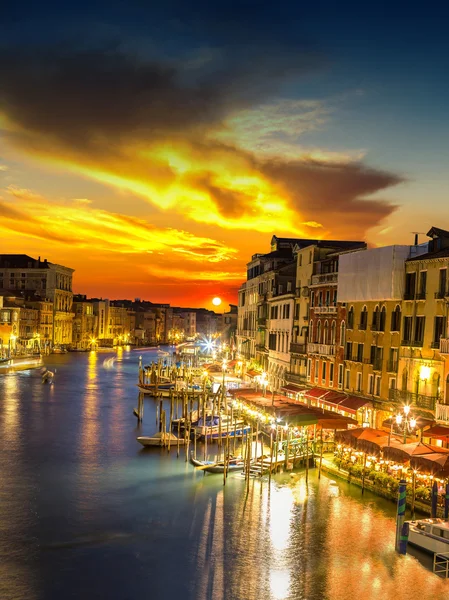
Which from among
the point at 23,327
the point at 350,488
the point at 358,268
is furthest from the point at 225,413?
the point at 23,327

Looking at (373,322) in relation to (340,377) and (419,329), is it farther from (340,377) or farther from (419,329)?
(340,377)

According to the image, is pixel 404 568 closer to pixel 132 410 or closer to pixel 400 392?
pixel 400 392

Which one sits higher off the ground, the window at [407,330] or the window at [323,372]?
the window at [407,330]

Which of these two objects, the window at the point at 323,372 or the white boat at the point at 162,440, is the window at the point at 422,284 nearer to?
the window at the point at 323,372

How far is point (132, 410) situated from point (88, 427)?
9.78 m

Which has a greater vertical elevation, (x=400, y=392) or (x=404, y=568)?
(x=400, y=392)

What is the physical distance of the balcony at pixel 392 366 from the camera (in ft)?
110

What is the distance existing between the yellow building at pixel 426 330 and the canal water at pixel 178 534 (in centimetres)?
576

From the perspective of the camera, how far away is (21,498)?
89.6 feet

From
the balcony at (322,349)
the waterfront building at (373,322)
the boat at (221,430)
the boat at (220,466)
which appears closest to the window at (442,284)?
the waterfront building at (373,322)

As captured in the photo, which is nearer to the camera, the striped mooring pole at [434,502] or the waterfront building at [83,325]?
the striped mooring pole at [434,502]

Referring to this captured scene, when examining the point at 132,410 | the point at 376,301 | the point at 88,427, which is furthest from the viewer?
the point at 132,410

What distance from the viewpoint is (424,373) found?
102ft

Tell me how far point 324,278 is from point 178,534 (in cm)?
2381
